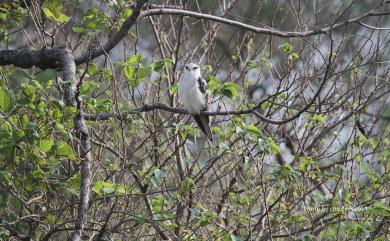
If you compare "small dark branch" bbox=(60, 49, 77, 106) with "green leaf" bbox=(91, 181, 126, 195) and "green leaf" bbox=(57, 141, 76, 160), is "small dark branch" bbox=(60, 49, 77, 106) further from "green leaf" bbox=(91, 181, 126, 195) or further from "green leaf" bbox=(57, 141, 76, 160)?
"green leaf" bbox=(91, 181, 126, 195)

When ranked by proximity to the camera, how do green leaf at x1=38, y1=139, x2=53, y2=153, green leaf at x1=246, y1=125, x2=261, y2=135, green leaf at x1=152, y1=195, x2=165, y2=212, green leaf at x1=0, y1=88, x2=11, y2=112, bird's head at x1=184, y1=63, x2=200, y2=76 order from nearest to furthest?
1. green leaf at x1=0, y1=88, x2=11, y2=112
2. green leaf at x1=38, y1=139, x2=53, y2=153
3. green leaf at x1=246, y1=125, x2=261, y2=135
4. green leaf at x1=152, y1=195, x2=165, y2=212
5. bird's head at x1=184, y1=63, x2=200, y2=76

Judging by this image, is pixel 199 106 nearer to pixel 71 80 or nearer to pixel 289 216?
pixel 289 216

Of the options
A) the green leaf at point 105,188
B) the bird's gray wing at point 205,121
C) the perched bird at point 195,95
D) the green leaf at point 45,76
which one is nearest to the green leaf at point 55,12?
the green leaf at point 45,76

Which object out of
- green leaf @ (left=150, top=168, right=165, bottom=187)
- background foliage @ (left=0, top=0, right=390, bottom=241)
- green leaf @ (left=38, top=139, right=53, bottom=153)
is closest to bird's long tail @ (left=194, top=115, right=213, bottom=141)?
background foliage @ (left=0, top=0, right=390, bottom=241)

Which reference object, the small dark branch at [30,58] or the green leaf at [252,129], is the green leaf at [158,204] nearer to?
the green leaf at [252,129]

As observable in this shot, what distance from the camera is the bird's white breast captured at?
5.68 meters

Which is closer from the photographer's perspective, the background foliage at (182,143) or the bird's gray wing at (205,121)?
the background foliage at (182,143)

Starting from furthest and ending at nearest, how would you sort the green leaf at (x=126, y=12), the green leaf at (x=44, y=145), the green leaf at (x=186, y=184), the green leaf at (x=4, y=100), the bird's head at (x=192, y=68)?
1. the bird's head at (x=192, y=68)
2. the green leaf at (x=126, y=12)
3. the green leaf at (x=186, y=184)
4. the green leaf at (x=44, y=145)
5. the green leaf at (x=4, y=100)

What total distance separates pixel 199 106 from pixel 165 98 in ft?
4.12

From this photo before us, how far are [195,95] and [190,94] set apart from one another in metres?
0.06

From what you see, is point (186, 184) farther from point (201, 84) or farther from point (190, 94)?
point (201, 84)

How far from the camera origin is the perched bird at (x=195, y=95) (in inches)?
223

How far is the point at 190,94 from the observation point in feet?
19.1

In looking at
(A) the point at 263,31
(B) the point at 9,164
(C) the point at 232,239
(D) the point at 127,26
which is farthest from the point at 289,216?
(B) the point at 9,164
